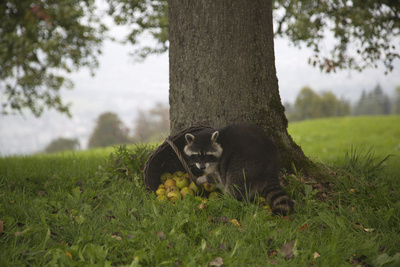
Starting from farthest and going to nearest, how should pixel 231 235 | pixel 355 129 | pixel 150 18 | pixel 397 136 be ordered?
pixel 355 129 < pixel 397 136 < pixel 150 18 < pixel 231 235

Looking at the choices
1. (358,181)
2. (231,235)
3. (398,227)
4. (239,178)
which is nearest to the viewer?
(231,235)

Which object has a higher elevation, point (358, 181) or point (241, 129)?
point (241, 129)

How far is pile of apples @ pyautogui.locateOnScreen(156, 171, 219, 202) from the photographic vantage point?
158 inches

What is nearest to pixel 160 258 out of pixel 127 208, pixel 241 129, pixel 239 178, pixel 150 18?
pixel 127 208

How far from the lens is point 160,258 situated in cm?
276

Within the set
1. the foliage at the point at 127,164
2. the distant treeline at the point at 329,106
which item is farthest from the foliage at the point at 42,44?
the distant treeline at the point at 329,106

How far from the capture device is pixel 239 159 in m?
3.97

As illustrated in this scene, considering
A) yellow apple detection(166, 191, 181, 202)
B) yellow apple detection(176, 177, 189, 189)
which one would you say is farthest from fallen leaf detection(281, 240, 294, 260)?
yellow apple detection(176, 177, 189, 189)

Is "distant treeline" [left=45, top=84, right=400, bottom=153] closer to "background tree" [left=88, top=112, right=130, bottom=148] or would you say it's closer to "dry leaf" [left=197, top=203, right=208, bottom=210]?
"background tree" [left=88, top=112, right=130, bottom=148]

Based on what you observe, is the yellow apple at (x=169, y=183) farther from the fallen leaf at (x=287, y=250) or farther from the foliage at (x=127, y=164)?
the fallen leaf at (x=287, y=250)

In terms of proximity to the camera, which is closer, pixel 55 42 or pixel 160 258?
pixel 160 258

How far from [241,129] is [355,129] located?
48.7ft

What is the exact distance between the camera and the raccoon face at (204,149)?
401 centimetres

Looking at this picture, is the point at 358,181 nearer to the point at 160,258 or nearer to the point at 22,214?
the point at 160,258
